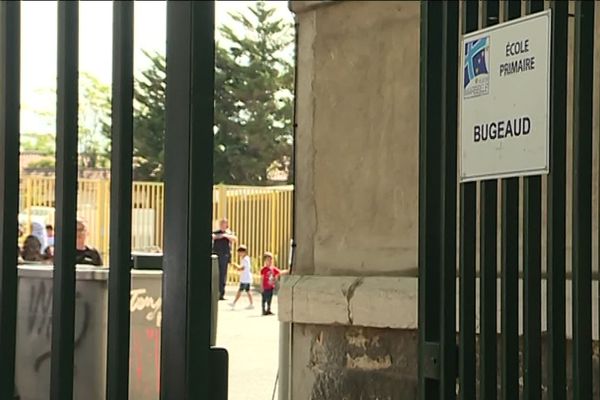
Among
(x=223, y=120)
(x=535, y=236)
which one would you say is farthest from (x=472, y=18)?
(x=223, y=120)

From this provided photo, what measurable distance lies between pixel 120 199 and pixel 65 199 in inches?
4.1

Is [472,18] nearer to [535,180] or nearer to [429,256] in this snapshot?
[535,180]

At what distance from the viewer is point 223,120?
2419cm

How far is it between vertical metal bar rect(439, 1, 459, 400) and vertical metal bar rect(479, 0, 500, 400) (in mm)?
83

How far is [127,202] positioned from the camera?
175cm

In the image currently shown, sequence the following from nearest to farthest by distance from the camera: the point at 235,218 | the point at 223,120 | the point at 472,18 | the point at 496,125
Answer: the point at 496,125, the point at 472,18, the point at 235,218, the point at 223,120

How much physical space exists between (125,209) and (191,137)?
0.19 meters

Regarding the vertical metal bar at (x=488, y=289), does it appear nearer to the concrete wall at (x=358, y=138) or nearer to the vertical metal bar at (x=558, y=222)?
the vertical metal bar at (x=558, y=222)

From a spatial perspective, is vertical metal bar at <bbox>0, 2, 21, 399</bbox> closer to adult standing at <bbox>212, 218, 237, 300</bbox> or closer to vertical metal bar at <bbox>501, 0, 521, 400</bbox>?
vertical metal bar at <bbox>501, 0, 521, 400</bbox>

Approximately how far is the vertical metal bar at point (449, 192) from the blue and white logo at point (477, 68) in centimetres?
4

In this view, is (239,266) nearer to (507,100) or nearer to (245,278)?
(245,278)

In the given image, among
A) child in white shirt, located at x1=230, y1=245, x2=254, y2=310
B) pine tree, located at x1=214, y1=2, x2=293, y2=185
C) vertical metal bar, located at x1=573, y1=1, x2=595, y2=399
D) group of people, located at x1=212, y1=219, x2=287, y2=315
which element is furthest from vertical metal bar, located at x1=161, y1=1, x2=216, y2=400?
pine tree, located at x1=214, y1=2, x2=293, y2=185

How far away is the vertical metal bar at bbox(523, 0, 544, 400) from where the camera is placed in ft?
8.97

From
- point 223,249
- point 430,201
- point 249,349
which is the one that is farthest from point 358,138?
point 223,249
